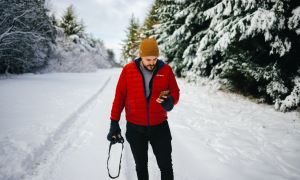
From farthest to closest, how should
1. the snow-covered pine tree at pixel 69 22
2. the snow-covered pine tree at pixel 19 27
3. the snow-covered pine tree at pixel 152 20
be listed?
the snow-covered pine tree at pixel 69 22 → the snow-covered pine tree at pixel 152 20 → the snow-covered pine tree at pixel 19 27

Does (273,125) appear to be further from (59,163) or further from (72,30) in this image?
(72,30)

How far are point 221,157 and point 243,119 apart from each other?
3.11 meters

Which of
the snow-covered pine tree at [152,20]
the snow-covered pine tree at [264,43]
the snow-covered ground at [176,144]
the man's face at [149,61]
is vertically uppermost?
the snow-covered pine tree at [152,20]

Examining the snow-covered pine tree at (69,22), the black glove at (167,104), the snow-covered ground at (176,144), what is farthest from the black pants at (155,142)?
the snow-covered pine tree at (69,22)

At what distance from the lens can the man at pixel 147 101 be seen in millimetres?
2725

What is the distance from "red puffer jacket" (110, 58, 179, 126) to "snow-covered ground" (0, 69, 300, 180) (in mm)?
1472

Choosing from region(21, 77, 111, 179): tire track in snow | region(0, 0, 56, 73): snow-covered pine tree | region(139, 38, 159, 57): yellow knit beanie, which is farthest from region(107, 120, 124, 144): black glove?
region(0, 0, 56, 73): snow-covered pine tree

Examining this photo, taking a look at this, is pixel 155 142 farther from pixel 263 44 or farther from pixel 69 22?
pixel 69 22

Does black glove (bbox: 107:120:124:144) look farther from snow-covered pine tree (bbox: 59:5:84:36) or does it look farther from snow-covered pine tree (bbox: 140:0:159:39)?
snow-covered pine tree (bbox: 59:5:84:36)

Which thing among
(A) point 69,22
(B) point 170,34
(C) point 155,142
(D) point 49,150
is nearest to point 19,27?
(B) point 170,34

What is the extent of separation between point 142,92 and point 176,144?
2.97 meters

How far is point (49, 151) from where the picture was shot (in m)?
4.75

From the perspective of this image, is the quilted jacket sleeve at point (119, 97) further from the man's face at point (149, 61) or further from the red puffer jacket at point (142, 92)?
the man's face at point (149, 61)

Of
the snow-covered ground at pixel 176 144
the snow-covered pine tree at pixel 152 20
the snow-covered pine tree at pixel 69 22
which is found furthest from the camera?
the snow-covered pine tree at pixel 69 22
